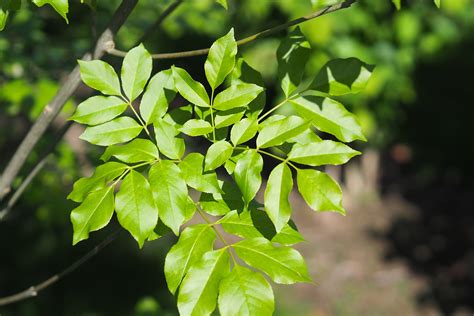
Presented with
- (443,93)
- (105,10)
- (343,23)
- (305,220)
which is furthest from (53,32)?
(443,93)

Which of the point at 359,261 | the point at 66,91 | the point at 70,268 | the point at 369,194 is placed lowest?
the point at 369,194

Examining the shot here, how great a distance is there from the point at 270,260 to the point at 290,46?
0.50 metres

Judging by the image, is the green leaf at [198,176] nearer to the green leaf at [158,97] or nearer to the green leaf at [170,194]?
the green leaf at [170,194]

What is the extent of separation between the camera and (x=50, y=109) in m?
1.63

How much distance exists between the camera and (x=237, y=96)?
1270mm

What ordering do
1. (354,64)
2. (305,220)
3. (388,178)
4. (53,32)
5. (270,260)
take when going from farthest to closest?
(388,178)
(305,220)
(53,32)
(354,64)
(270,260)

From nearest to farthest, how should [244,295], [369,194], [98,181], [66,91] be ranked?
[244,295], [98,181], [66,91], [369,194]

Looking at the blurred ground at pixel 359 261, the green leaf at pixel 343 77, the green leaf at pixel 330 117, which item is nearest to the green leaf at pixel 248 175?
the green leaf at pixel 330 117

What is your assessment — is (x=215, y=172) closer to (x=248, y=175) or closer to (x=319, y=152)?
(x=248, y=175)

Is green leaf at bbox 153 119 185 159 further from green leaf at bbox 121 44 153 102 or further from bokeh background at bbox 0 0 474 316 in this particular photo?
bokeh background at bbox 0 0 474 316

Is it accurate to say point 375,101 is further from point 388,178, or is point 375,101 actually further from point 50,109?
point 50,109

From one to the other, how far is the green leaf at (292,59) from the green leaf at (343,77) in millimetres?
47

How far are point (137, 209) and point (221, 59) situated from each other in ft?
1.22

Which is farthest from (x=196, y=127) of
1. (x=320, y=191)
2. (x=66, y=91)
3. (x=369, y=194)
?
(x=369, y=194)
